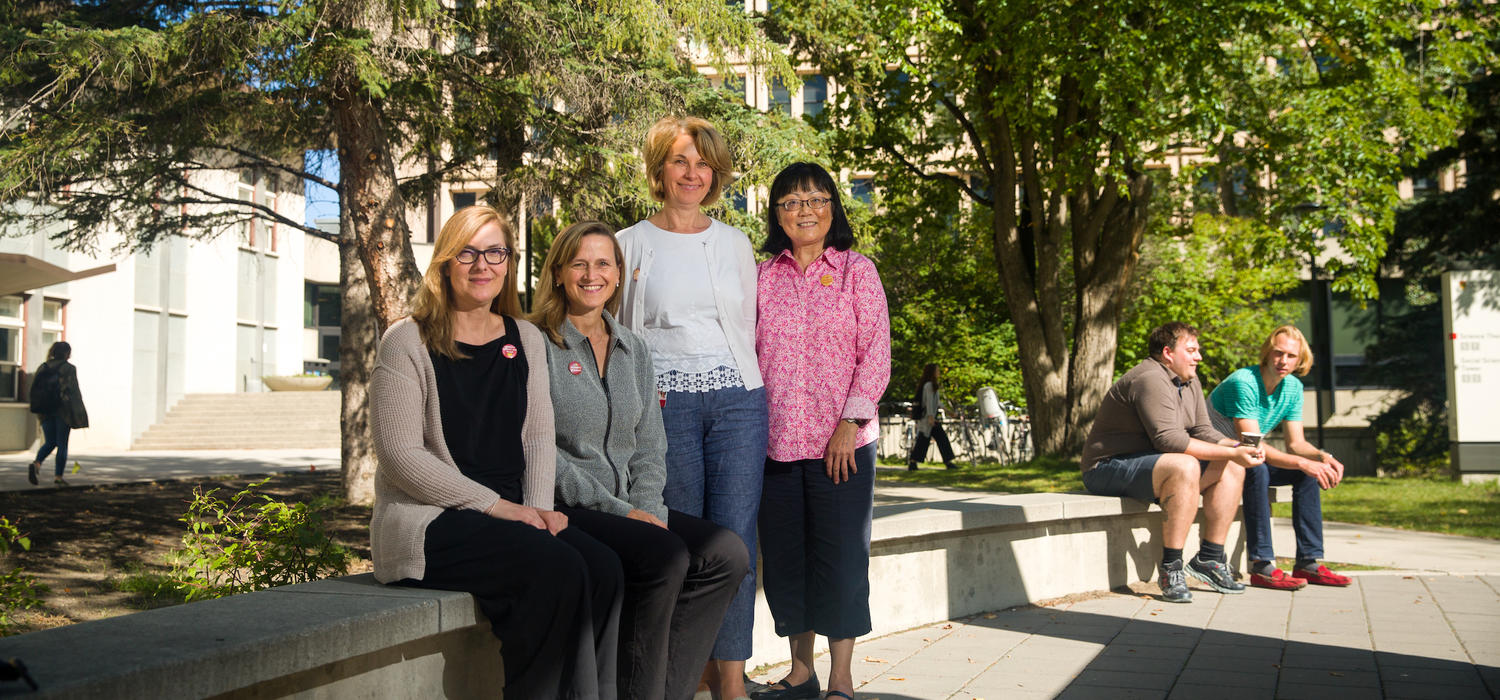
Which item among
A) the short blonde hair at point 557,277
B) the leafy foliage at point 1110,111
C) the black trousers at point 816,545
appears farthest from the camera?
the leafy foliage at point 1110,111

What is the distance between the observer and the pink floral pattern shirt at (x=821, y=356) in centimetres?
421

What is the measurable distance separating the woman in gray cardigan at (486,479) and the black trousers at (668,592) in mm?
158

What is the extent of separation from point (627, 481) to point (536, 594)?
75cm

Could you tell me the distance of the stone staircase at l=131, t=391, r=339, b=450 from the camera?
89.7 feet

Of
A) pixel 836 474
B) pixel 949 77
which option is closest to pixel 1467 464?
pixel 949 77

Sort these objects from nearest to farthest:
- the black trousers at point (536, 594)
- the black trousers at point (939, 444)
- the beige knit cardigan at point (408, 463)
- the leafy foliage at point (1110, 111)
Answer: the black trousers at point (536, 594), the beige knit cardigan at point (408, 463), the leafy foliage at point (1110, 111), the black trousers at point (939, 444)

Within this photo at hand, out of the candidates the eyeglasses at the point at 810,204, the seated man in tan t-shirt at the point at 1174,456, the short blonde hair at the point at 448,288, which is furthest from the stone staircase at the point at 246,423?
the short blonde hair at the point at 448,288

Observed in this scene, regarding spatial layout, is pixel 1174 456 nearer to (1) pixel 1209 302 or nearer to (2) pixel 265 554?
(2) pixel 265 554

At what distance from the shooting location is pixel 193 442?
89.0 feet

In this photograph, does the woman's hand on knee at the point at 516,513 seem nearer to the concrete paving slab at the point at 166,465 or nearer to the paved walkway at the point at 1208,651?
the paved walkway at the point at 1208,651

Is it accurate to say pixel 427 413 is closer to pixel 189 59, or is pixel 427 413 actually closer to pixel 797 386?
pixel 797 386

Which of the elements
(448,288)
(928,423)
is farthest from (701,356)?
(928,423)

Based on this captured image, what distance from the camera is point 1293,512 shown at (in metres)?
7.41

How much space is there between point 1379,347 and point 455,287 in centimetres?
2884
